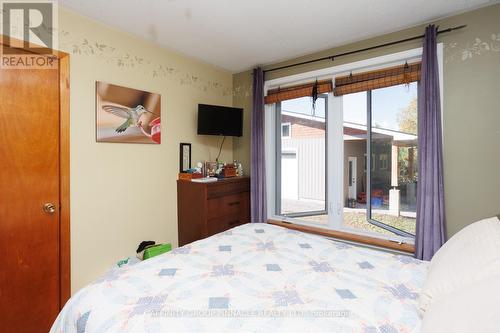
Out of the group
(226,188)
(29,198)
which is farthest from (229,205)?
(29,198)

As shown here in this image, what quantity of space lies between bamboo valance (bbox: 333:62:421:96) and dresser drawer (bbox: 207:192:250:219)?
1.63m

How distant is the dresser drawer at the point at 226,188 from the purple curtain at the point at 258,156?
4.4 inches

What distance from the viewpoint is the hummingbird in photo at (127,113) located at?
2.32 metres

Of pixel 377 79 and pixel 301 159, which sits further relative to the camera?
pixel 301 159

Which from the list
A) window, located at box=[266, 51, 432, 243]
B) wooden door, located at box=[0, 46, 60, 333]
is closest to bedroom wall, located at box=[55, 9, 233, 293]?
wooden door, located at box=[0, 46, 60, 333]

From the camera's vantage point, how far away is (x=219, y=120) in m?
3.12

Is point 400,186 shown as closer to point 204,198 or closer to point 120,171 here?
point 204,198

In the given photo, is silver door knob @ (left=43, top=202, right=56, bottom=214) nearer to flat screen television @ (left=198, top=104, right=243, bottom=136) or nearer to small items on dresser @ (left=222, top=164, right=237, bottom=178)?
flat screen television @ (left=198, top=104, right=243, bottom=136)

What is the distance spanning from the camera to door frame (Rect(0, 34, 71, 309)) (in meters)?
2.03

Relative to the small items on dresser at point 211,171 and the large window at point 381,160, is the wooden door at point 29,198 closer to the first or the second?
the small items on dresser at point 211,171

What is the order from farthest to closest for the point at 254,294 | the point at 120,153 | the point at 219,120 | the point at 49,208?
1. the point at 219,120
2. the point at 120,153
3. the point at 49,208
4. the point at 254,294

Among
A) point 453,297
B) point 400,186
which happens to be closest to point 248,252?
point 453,297

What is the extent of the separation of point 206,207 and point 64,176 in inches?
50.2

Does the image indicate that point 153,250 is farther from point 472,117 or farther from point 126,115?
point 472,117
